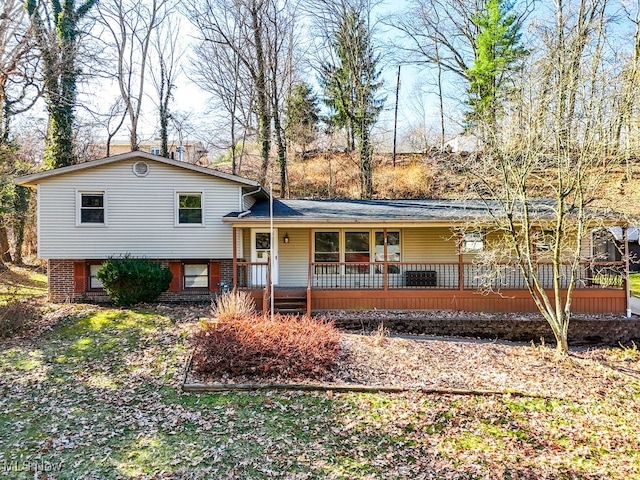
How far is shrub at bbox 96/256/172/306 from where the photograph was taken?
1207cm

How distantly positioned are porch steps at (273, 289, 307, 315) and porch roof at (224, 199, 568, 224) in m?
2.28

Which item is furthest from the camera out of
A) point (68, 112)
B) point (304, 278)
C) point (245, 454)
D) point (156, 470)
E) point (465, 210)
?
point (68, 112)

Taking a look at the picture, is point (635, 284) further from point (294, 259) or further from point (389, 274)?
point (294, 259)

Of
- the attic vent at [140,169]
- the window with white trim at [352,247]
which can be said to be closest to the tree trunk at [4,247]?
the attic vent at [140,169]

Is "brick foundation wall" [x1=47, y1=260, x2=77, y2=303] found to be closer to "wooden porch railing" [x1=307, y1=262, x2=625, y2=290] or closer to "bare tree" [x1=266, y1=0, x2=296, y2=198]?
"wooden porch railing" [x1=307, y1=262, x2=625, y2=290]

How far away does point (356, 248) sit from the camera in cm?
1443

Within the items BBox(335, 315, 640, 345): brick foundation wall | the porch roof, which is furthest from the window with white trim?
BBox(335, 315, 640, 345): brick foundation wall

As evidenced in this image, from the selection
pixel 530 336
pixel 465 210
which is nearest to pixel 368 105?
pixel 465 210

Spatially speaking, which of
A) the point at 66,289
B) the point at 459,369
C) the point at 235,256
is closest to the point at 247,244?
the point at 235,256

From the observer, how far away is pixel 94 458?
17.0ft

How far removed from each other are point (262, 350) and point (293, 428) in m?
1.99

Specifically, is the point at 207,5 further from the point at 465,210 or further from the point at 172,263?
the point at 465,210

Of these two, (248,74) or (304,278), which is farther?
(248,74)

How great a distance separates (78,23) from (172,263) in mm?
14108
